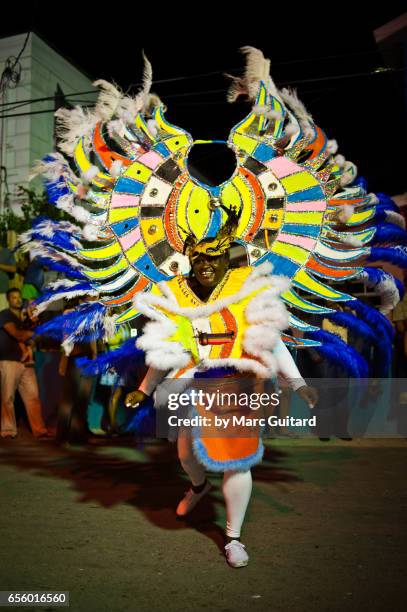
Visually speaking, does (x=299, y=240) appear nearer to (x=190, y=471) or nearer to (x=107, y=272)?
(x=107, y=272)

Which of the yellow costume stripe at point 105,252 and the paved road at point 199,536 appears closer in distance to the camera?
the paved road at point 199,536

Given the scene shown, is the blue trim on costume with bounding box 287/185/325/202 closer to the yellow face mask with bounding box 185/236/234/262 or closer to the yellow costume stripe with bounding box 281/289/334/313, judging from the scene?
the yellow costume stripe with bounding box 281/289/334/313

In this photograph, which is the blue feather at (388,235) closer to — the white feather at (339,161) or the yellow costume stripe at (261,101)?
the white feather at (339,161)

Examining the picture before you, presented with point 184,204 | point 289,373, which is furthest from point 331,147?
point 289,373

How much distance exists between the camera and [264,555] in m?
3.42

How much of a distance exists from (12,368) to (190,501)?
4486mm

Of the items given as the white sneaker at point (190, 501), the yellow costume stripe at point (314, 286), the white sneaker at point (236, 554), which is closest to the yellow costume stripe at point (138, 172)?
the yellow costume stripe at point (314, 286)

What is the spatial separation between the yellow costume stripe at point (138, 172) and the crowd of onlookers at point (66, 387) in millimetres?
2771

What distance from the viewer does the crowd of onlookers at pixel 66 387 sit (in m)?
7.19

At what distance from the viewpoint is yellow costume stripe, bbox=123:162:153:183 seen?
4556 mm

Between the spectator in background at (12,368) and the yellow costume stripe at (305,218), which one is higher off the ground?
the yellow costume stripe at (305,218)

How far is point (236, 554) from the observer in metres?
3.25

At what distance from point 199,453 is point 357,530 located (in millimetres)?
1280

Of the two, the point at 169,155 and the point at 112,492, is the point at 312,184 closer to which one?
the point at 169,155
